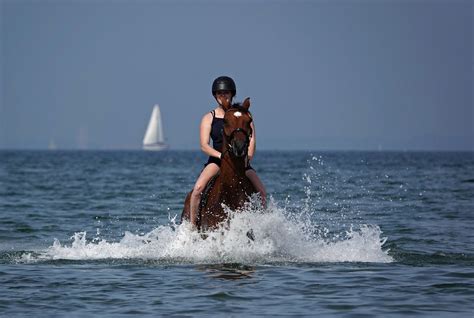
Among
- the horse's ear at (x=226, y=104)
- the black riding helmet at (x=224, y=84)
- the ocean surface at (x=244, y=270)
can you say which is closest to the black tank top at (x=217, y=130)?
the horse's ear at (x=226, y=104)

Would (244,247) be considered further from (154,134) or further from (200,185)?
(154,134)

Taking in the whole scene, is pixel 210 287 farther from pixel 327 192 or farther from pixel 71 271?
pixel 327 192

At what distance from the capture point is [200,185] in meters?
13.2

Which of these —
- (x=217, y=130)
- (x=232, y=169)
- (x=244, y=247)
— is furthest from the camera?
(x=244, y=247)

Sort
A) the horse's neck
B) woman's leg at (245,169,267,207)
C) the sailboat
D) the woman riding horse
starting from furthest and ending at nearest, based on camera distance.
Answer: the sailboat < the woman riding horse < woman's leg at (245,169,267,207) < the horse's neck

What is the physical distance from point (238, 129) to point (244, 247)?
76.4 inches

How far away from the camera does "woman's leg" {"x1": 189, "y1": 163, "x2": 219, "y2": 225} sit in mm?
13109

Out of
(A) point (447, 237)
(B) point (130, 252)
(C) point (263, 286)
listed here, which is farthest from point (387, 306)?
(A) point (447, 237)

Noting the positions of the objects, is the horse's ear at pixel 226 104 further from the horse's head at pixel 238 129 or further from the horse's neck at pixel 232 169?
the horse's neck at pixel 232 169

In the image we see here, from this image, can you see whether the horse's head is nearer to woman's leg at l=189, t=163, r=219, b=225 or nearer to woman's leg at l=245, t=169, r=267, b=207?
woman's leg at l=245, t=169, r=267, b=207

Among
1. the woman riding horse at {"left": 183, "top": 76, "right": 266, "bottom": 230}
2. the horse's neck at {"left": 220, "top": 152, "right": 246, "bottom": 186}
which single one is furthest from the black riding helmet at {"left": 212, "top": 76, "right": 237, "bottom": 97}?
the horse's neck at {"left": 220, "top": 152, "right": 246, "bottom": 186}

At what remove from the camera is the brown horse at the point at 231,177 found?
1230 cm

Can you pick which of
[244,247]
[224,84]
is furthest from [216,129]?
[244,247]

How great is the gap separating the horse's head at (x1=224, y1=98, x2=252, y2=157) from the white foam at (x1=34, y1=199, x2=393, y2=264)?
3.22 ft
